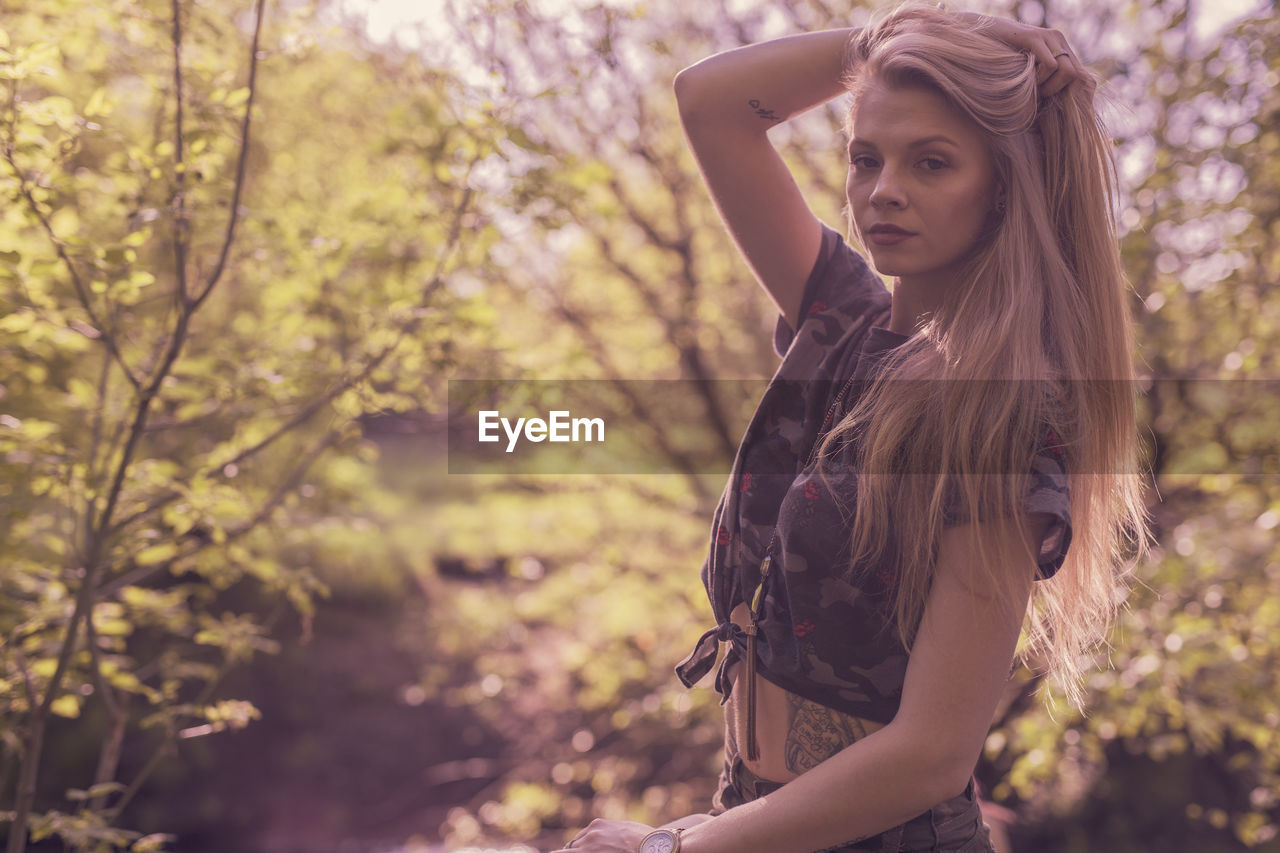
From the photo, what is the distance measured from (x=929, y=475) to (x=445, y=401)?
7.08ft

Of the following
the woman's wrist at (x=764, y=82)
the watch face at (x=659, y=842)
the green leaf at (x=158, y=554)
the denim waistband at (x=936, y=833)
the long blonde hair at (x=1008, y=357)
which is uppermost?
the woman's wrist at (x=764, y=82)

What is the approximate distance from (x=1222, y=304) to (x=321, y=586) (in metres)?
3.71

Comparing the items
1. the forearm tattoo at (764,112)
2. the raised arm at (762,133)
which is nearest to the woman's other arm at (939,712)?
the raised arm at (762,133)

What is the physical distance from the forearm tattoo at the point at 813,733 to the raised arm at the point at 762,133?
2.21 ft

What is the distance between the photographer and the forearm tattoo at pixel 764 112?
1.46 m

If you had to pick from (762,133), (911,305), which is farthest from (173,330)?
(911,305)

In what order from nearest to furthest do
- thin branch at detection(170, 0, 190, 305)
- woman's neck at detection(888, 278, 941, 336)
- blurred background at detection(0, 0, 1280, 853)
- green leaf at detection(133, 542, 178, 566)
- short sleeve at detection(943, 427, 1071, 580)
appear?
1. short sleeve at detection(943, 427, 1071, 580)
2. woman's neck at detection(888, 278, 941, 336)
3. thin branch at detection(170, 0, 190, 305)
4. blurred background at detection(0, 0, 1280, 853)
5. green leaf at detection(133, 542, 178, 566)

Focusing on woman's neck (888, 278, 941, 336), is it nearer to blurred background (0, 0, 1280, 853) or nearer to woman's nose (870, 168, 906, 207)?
woman's nose (870, 168, 906, 207)

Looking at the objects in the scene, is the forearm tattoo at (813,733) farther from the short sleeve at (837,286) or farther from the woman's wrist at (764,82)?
the woman's wrist at (764,82)

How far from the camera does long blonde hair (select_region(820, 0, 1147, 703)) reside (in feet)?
3.39

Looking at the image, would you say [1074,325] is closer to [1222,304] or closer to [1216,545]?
[1216,545]

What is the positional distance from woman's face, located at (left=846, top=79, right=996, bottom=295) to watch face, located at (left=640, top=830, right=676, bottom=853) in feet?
2.57

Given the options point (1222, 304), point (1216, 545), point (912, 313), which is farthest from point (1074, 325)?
point (1222, 304)

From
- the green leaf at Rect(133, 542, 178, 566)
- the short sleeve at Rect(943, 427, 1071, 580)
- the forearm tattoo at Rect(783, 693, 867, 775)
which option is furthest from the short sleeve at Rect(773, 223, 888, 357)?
the green leaf at Rect(133, 542, 178, 566)
